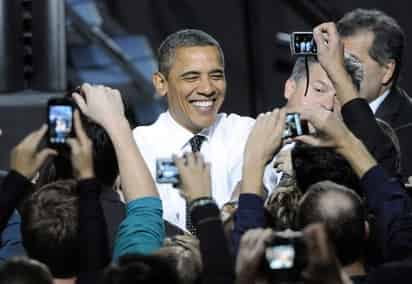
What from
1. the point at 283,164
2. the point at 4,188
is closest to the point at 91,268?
the point at 4,188

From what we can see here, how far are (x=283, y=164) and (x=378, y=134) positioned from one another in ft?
1.69

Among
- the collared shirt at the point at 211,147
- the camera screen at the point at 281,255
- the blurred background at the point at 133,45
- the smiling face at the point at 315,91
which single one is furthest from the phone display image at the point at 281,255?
the blurred background at the point at 133,45

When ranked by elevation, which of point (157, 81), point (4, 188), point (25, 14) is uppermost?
point (25, 14)

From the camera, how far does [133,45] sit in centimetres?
557

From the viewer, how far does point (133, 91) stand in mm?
5500

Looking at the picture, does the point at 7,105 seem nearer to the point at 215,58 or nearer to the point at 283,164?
the point at 215,58

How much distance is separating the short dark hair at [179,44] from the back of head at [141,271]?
1.65 m

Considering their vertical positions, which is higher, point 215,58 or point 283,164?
point 215,58

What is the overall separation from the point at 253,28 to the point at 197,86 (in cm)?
174

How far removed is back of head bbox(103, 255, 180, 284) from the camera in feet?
8.02

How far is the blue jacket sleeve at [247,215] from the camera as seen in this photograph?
286 centimetres

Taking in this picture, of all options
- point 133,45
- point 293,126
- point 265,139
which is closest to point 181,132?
point 293,126

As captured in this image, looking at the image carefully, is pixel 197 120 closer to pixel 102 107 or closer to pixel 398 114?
pixel 398 114

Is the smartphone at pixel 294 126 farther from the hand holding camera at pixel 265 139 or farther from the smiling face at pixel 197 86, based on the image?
the smiling face at pixel 197 86
